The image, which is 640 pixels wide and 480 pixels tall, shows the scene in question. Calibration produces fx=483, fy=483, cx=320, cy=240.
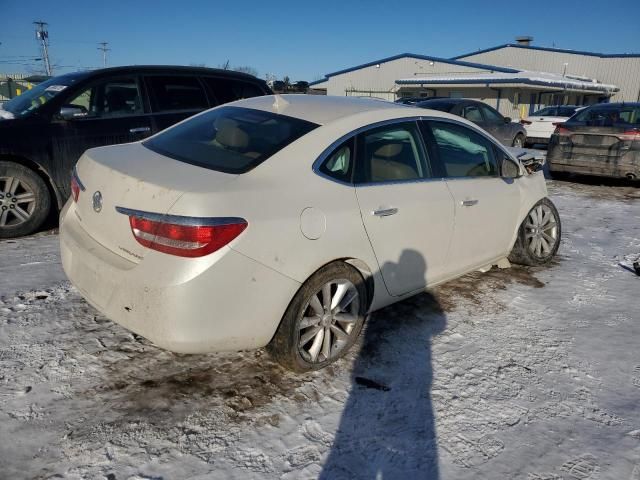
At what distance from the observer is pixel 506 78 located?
29906 millimetres

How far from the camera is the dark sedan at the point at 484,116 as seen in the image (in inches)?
457

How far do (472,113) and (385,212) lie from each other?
10.6 m

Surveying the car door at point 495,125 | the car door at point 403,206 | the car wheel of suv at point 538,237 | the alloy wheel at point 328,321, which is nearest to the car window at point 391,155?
the car door at point 403,206

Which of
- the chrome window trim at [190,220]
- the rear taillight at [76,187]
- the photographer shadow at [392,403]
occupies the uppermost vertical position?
the rear taillight at [76,187]

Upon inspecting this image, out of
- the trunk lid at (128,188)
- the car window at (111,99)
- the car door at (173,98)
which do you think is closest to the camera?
the trunk lid at (128,188)

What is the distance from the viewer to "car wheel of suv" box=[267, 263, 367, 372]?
8.75 feet

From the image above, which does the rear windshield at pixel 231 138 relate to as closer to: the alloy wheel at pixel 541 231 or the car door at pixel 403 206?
the car door at pixel 403 206

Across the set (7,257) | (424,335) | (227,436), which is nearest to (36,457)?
(227,436)

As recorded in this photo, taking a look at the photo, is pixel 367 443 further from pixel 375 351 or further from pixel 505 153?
pixel 505 153

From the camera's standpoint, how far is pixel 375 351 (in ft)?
10.5

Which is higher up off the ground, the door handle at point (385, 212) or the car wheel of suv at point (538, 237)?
the door handle at point (385, 212)

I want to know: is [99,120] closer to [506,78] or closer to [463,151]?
[463,151]

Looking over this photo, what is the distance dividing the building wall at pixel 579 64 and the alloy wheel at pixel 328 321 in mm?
43452

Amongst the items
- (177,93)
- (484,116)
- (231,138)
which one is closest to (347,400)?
(231,138)
